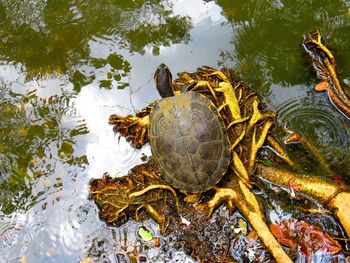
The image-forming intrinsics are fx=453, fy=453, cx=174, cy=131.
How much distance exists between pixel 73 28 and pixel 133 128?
156 centimetres

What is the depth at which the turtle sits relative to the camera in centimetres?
432

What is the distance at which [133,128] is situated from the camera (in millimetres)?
5016

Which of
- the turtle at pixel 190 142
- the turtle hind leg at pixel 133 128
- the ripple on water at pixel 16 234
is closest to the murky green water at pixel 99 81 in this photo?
the ripple on water at pixel 16 234

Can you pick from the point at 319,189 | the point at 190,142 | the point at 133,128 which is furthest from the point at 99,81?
the point at 319,189

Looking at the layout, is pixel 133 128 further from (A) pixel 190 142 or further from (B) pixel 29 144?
(B) pixel 29 144

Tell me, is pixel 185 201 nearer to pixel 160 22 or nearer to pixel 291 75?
pixel 291 75

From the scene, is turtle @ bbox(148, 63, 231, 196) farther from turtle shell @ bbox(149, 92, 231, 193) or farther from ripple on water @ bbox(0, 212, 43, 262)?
ripple on water @ bbox(0, 212, 43, 262)

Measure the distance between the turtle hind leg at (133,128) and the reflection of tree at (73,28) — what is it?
0.94 m

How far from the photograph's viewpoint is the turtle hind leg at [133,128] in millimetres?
4914

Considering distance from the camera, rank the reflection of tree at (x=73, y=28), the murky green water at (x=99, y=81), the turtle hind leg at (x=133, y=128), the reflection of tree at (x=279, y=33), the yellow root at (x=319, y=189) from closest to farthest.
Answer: the yellow root at (x=319, y=189)
the murky green water at (x=99, y=81)
the turtle hind leg at (x=133, y=128)
the reflection of tree at (x=279, y=33)
the reflection of tree at (x=73, y=28)

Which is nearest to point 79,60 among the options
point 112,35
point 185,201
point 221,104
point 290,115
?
point 112,35

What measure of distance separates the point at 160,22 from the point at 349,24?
7.09 ft

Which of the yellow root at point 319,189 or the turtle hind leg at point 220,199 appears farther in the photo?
the turtle hind leg at point 220,199

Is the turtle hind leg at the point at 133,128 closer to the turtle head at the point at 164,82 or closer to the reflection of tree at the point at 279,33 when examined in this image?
the turtle head at the point at 164,82
